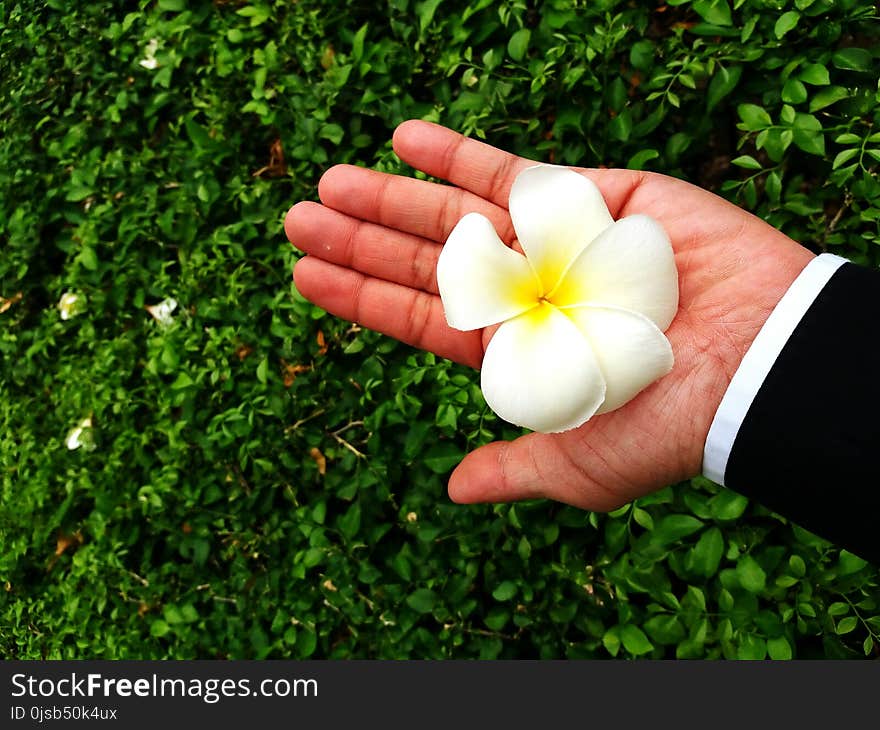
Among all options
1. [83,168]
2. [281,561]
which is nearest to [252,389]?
[281,561]

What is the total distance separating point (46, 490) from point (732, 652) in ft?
7.11

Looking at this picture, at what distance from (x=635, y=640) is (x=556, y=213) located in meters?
0.95

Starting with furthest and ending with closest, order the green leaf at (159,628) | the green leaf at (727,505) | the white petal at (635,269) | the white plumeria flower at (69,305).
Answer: the white plumeria flower at (69,305)
the green leaf at (159,628)
the green leaf at (727,505)
the white petal at (635,269)

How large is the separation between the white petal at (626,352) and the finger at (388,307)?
1.29 feet

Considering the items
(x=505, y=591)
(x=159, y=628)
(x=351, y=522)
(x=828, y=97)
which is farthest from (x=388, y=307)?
(x=159, y=628)

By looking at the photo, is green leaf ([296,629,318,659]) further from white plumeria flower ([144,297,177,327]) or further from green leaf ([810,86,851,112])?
green leaf ([810,86,851,112])

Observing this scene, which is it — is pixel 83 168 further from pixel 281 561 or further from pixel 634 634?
pixel 634 634

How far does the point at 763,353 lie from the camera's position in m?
1.25

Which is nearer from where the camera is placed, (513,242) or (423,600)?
(513,242)

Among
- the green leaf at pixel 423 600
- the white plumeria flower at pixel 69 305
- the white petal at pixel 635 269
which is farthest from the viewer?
the white plumeria flower at pixel 69 305

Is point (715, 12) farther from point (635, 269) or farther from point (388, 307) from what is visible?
point (388, 307)

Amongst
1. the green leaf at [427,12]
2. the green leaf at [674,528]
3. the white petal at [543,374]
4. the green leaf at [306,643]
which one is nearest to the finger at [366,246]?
the white petal at [543,374]

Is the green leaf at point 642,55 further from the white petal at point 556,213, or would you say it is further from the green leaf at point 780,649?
the green leaf at point 780,649

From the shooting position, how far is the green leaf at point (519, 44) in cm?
182
